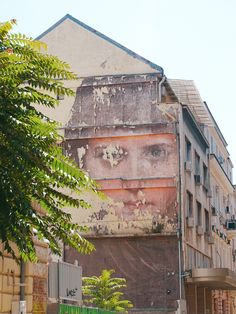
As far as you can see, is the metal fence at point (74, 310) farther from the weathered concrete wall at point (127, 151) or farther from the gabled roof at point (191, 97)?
the gabled roof at point (191, 97)

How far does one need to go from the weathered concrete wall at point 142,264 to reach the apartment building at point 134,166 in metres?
0.05

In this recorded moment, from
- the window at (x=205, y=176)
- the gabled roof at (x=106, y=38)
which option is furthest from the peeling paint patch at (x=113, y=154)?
the window at (x=205, y=176)

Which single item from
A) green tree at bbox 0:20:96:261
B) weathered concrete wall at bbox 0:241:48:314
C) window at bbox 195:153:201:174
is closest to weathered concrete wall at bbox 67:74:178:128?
window at bbox 195:153:201:174

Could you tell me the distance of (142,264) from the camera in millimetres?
32844

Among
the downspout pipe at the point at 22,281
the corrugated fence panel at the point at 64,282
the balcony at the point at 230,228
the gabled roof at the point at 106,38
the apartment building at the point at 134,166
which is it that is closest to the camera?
the downspout pipe at the point at 22,281

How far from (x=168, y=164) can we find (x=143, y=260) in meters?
4.87

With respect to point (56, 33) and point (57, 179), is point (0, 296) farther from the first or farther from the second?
point (56, 33)

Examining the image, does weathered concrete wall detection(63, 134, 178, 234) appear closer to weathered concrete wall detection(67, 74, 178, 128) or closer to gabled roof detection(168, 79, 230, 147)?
weathered concrete wall detection(67, 74, 178, 128)

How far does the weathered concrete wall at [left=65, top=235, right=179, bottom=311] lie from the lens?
3222 centimetres

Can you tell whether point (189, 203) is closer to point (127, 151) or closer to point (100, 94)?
point (127, 151)

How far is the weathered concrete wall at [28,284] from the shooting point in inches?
496

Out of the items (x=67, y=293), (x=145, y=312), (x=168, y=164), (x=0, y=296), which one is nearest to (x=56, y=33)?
(x=168, y=164)

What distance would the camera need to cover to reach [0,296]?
12.4 meters

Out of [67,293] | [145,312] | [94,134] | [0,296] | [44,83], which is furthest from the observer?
[94,134]
